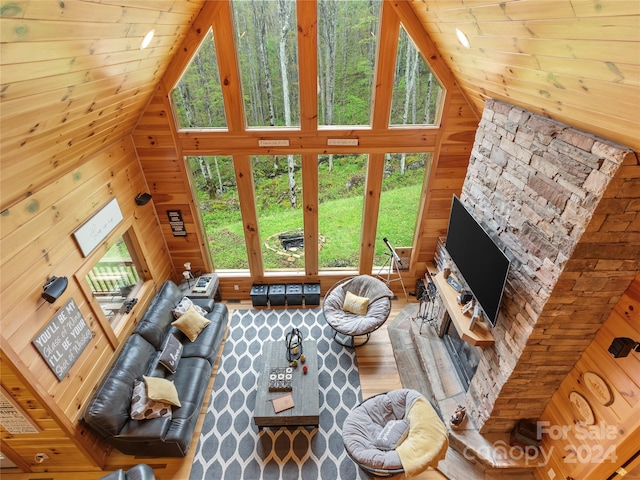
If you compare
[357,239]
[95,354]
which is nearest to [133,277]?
[95,354]

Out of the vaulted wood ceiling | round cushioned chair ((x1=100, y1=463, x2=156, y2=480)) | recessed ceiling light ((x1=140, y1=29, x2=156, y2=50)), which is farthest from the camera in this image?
round cushioned chair ((x1=100, y1=463, x2=156, y2=480))

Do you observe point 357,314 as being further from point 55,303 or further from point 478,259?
point 55,303

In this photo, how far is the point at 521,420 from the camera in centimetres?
337

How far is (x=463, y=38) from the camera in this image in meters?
2.89

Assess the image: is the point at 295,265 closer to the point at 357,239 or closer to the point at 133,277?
the point at 357,239

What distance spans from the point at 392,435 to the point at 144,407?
2576 millimetres

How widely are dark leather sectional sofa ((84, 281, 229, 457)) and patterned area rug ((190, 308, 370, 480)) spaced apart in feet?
0.91

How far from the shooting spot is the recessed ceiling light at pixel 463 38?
2.83 m

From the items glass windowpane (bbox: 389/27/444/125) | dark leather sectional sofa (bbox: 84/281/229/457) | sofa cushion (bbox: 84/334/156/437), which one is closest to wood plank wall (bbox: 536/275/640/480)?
glass windowpane (bbox: 389/27/444/125)

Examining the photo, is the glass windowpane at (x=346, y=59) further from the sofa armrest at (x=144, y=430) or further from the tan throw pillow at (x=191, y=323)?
the sofa armrest at (x=144, y=430)

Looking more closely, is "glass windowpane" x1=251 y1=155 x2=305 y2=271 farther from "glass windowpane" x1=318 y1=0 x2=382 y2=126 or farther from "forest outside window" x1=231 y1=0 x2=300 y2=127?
"glass windowpane" x1=318 y1=0 x2=382 y2=126

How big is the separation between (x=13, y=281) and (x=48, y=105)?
142 centimetres

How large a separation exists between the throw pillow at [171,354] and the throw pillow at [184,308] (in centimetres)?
34

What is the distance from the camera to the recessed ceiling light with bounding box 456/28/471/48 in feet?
9.29
